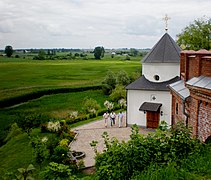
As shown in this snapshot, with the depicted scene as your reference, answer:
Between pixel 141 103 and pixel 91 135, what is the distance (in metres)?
4.65

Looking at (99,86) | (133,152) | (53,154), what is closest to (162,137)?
(133,152)

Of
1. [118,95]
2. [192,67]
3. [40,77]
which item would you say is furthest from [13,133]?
[40,77]

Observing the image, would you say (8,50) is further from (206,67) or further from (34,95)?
(206,67)

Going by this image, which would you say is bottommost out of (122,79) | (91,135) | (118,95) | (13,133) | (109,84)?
(13,133)

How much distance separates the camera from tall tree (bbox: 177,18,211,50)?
128 ft

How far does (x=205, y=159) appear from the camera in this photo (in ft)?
23.0

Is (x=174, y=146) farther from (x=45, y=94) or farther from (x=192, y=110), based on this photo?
(x=45, y=94)

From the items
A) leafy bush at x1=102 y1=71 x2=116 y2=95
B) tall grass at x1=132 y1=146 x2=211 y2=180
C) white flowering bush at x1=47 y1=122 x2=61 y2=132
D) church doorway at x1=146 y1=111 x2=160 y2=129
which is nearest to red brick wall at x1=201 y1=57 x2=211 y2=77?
tall grass at x1=132 y1=146 x2=211 y2=180

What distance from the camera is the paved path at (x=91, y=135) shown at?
16734mm

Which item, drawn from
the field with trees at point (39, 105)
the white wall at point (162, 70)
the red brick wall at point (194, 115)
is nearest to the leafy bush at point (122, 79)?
the field with trees at point (39, 105)

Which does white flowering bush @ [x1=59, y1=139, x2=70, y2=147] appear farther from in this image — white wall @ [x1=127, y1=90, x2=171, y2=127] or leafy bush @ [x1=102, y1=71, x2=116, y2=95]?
leafy bush @ [x1=102, y1=71, x2=116, y2=95]

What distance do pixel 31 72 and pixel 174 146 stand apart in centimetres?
5674

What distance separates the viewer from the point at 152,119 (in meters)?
21.7

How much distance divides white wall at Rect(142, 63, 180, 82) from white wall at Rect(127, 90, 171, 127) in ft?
4.38
